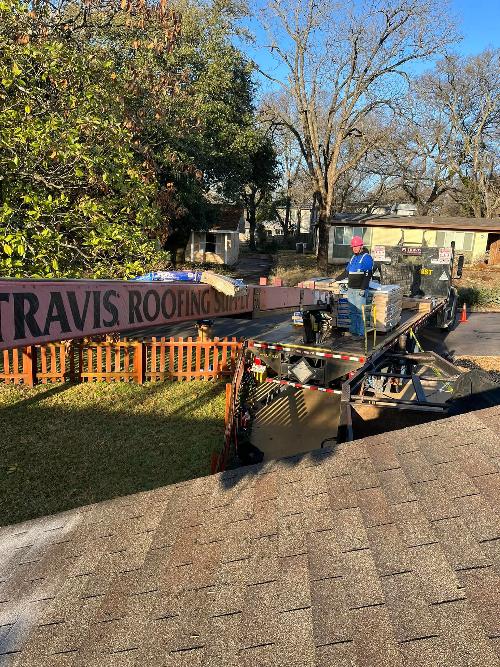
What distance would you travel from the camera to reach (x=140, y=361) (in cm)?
1151

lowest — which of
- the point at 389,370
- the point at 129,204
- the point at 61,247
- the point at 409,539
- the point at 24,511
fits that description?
the point at 24,511

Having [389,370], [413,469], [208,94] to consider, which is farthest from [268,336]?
[208,94]

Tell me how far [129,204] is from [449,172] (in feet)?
148

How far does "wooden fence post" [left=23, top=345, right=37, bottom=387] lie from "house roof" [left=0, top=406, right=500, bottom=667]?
7.77m

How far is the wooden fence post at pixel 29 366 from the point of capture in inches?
430

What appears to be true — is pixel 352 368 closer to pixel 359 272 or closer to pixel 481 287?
pixel 359 272

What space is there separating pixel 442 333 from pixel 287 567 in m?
15.9

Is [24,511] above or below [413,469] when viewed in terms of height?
below

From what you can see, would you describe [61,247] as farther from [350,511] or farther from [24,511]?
[350,511]

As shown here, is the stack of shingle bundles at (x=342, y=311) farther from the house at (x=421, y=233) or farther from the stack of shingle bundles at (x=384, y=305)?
the house at (x=421, y=233)

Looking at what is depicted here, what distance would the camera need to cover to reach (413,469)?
3473mm

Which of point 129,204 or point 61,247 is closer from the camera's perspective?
point 61,247

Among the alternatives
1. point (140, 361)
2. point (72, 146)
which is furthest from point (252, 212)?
point (72, 146)

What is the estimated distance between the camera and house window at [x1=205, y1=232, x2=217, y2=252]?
36.7m
